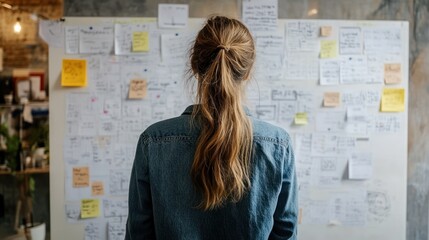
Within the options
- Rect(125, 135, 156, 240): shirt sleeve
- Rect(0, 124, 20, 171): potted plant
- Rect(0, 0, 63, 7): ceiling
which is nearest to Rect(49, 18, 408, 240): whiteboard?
Rect(0, 0, 63, 7): ceiling

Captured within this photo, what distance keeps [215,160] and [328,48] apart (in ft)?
4.41

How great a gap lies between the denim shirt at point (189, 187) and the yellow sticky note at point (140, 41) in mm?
1058

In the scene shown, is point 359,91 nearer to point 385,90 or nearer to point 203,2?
point 385,90

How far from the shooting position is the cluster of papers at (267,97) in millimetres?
2016

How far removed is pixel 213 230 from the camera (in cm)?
106

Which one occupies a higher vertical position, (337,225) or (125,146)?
(125,146)

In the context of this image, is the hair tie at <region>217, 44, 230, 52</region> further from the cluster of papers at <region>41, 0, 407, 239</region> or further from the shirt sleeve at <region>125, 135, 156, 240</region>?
the cluster of papers at <region>41, 0, 407, 239</region>

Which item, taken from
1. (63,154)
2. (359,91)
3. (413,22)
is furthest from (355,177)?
(63,154)

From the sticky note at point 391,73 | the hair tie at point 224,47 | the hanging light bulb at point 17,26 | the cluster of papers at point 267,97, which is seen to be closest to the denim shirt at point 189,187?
the hair tie at point 224,47

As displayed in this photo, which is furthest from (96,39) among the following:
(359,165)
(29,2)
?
(359,165)

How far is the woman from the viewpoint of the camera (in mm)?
1014

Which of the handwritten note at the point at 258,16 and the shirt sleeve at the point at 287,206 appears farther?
the handwritten note at the point at 258,16

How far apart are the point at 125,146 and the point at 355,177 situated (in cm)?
129

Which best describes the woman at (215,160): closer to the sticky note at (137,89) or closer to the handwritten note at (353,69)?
the sticky note at (137,89)
